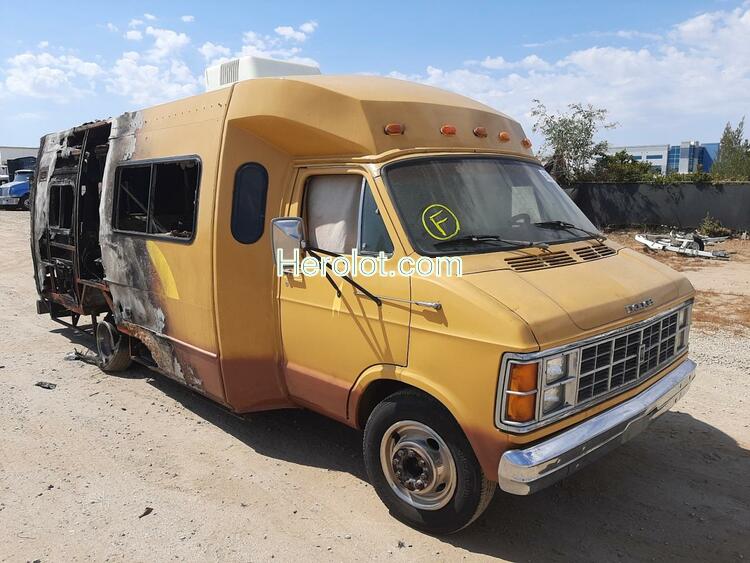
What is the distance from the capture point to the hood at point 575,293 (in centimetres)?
314

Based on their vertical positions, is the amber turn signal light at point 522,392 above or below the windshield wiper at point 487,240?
below

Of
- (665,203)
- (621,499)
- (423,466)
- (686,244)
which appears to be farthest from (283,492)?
(665,203)

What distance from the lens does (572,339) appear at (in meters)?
3.18

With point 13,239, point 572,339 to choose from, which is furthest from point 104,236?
point 13,239

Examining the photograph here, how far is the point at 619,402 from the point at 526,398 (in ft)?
2.82

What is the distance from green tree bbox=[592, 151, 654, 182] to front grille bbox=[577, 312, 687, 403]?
1858cm

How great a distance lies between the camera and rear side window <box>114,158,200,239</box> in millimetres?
4852

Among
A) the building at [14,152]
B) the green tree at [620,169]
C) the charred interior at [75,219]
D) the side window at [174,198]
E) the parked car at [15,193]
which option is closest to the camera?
the side window at [174,198]

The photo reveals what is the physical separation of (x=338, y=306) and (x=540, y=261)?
133 cm

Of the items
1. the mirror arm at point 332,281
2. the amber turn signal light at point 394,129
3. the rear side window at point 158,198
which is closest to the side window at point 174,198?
the rear side window at point 158,198

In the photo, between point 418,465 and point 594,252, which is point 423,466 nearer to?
point 418,465

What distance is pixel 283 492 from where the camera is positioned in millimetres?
4211

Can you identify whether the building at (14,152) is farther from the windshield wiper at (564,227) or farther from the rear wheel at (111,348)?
the windshield wiper at (564,227)

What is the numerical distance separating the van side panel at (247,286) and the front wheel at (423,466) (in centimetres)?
114
